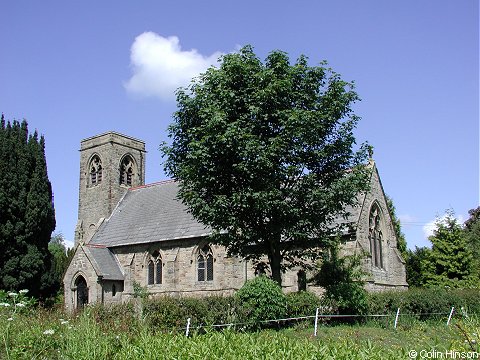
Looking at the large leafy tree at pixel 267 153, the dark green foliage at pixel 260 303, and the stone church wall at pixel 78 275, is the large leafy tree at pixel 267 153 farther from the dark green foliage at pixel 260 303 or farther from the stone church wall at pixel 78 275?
the stone church wall at pixel 78 275

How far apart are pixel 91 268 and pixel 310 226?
18549 millimetres

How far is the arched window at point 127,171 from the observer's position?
4297cm

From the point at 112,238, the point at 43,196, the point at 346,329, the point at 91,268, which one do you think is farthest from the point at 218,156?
the point at 112,238

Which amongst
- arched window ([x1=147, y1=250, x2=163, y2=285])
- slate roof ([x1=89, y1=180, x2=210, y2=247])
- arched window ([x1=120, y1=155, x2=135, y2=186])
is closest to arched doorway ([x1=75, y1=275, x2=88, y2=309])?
slate roof ([x1=89, y1=180, x2=210, y2=247])

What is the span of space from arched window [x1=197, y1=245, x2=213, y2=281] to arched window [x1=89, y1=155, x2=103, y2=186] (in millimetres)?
14238

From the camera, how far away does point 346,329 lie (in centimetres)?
1881

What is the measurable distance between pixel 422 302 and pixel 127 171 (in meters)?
27.6

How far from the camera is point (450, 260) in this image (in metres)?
31.1

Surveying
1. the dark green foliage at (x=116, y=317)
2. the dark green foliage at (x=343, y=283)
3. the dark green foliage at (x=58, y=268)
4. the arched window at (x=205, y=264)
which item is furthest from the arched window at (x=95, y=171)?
the dark green foliage at (x=116, y=317)

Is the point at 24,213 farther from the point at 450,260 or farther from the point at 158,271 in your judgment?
the point at 450,260

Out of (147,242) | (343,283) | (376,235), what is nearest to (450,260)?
(376,235)

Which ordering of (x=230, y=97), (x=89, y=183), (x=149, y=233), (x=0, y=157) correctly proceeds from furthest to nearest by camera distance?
(x=89, y=183)
(x=149, y=233)
(x=0, y=157)
(x=230, y=97)

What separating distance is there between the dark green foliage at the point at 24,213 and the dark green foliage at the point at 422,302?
54.7ft

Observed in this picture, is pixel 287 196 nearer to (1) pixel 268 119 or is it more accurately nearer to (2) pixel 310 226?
(2) pixel 310 226
